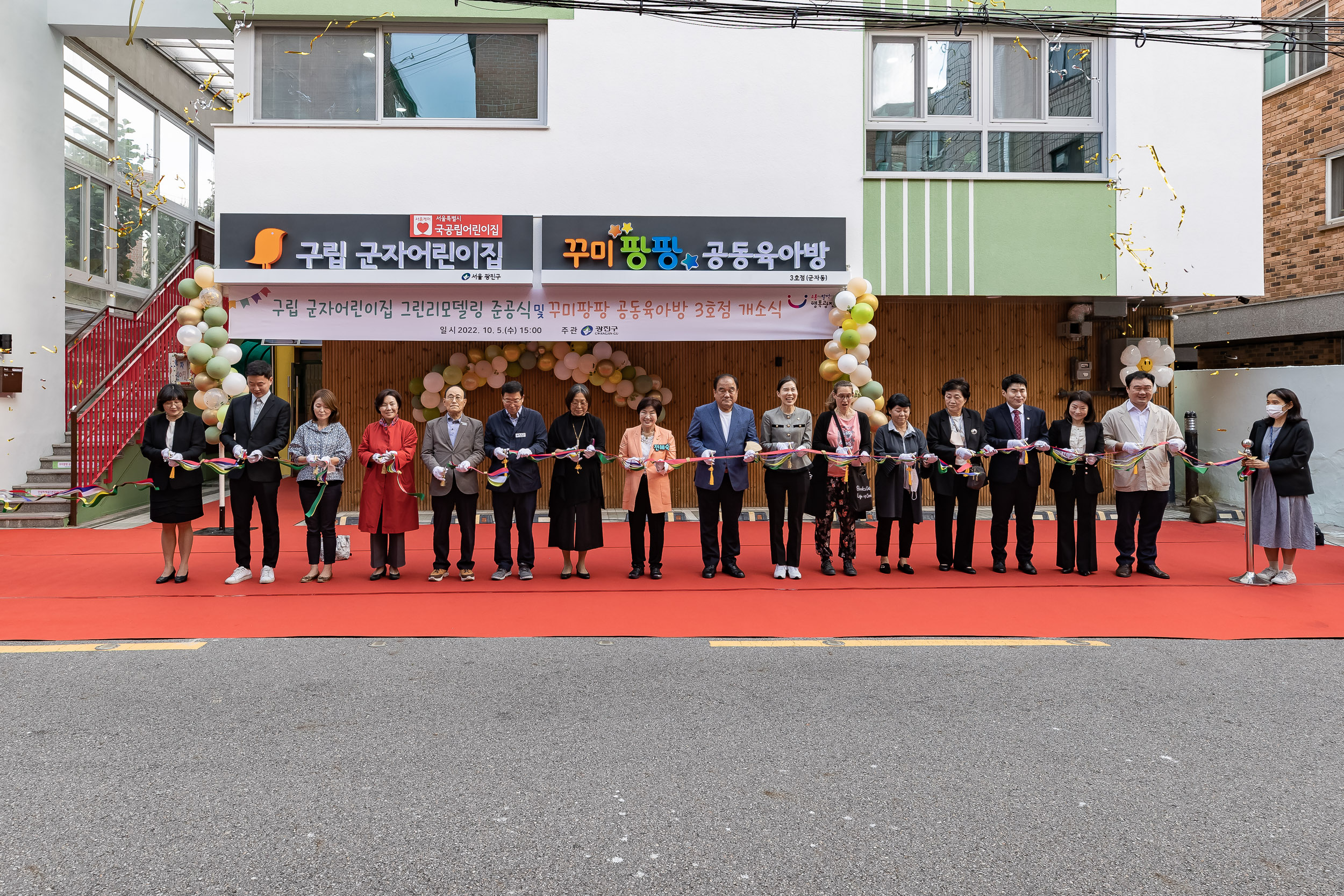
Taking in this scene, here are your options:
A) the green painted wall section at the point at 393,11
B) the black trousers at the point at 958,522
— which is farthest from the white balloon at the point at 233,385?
the black trousers at the point at 958,522

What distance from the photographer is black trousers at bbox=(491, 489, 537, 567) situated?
26.7ft

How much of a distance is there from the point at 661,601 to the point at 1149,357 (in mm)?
8199

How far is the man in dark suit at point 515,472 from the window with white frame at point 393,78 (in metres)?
4.74

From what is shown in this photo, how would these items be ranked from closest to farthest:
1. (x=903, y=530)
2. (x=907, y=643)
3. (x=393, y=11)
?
(x=907, y=643) → (x=903, y=530) → (x=393, y=11)

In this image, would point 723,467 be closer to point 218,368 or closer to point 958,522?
point 958,522

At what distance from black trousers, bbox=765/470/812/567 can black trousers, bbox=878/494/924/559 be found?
2.58 ft

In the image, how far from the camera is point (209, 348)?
10.3m

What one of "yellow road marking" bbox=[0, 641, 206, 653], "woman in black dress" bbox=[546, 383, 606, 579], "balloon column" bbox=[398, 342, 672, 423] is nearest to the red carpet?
"yellow road marking" bbox=[0, 641, 206, 653]

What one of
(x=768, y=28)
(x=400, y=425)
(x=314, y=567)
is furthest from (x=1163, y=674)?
(x=768, y=28)

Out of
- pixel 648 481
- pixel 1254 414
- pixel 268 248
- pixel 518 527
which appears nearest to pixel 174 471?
pixel 518 527

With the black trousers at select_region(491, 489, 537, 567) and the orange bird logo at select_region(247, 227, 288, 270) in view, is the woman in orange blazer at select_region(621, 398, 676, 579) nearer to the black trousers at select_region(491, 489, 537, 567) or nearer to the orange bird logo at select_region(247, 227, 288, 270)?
the black trousers at select_region(491, 489, 537, 567)

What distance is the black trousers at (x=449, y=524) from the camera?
8094 mm

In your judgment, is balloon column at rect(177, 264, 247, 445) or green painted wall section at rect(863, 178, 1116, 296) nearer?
balloon column at rect(177, 264, 247, 445)

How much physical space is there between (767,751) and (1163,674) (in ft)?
8.86
